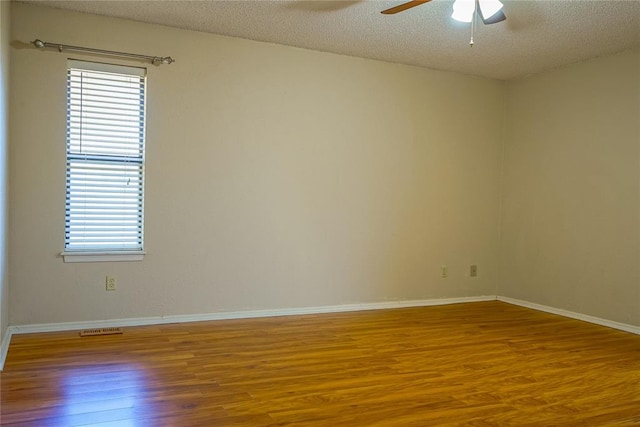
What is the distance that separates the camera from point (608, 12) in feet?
12.3

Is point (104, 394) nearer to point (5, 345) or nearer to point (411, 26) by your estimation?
point (5, 345)

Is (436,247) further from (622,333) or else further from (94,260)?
(94,260)

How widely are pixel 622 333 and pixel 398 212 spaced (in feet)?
7.28

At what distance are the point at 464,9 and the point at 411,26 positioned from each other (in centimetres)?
84

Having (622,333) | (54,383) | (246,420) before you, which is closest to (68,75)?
(54,383)

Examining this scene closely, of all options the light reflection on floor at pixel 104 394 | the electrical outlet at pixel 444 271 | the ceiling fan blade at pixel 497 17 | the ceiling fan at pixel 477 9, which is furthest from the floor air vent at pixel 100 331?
the ceiling fan blade at pixel 497 17

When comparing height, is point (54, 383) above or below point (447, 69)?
below

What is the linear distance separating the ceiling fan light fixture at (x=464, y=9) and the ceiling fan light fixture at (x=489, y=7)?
5cm

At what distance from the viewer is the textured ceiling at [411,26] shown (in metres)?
3.77

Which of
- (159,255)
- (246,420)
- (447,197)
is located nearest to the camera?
(246,420)

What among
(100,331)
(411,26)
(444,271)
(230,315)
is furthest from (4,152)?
(444,271)

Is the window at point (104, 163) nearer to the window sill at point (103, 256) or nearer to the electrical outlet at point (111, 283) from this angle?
the window sill at point (103, 256)

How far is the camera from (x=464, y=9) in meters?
3.36

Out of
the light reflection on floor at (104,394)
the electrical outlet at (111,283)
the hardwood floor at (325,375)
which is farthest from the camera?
the electrical outlet at (111,283)
